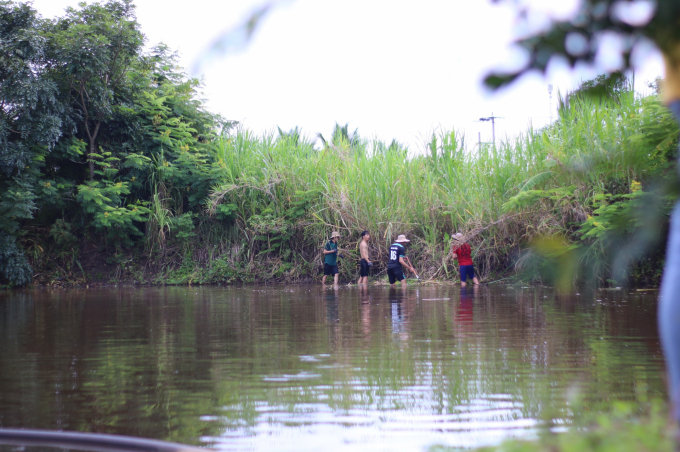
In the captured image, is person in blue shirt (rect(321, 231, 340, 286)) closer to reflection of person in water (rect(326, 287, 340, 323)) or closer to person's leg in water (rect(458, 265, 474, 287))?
person's leg in water (rect(458, 265, 474, 287))

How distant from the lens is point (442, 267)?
60.5ft

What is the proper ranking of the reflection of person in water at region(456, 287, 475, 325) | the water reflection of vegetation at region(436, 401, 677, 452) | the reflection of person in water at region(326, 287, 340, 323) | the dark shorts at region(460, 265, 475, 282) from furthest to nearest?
the dark shorts at region(460, 265, 475, 282) < the reflection of person in water at region(326, 287, 340, 323) < the reflection of person in water at region(456, 287, 475, 325) < the water reflection of vegetation at region(436, 401, 677, 452)

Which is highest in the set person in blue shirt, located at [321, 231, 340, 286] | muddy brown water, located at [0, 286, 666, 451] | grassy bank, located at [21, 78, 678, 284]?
grassy bank, located at [21, 78, 678, 284]

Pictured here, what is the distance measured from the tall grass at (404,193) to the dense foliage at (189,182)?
57mm

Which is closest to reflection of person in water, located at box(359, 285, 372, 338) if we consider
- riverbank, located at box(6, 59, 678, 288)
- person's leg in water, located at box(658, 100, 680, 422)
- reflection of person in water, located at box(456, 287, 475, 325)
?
reflection of person in water, located at box(456, 287, 475, 325)

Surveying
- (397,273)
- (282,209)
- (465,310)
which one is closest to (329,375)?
(465,310)

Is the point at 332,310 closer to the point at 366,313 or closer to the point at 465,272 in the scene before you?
the point at 366,313

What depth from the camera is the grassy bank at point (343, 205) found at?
15930 millimetres

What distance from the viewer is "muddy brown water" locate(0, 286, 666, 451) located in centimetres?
343

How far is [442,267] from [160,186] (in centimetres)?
1145

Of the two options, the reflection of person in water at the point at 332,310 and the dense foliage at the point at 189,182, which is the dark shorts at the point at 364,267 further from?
the reflection of person in water at the point at 332,310

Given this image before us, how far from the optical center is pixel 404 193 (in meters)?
19.5

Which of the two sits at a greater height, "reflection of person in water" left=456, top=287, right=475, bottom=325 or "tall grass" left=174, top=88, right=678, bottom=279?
"tall grass" left=174, top=88, right=678, bottom=279

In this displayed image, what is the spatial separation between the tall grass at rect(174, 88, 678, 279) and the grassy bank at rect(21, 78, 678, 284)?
4 cm
